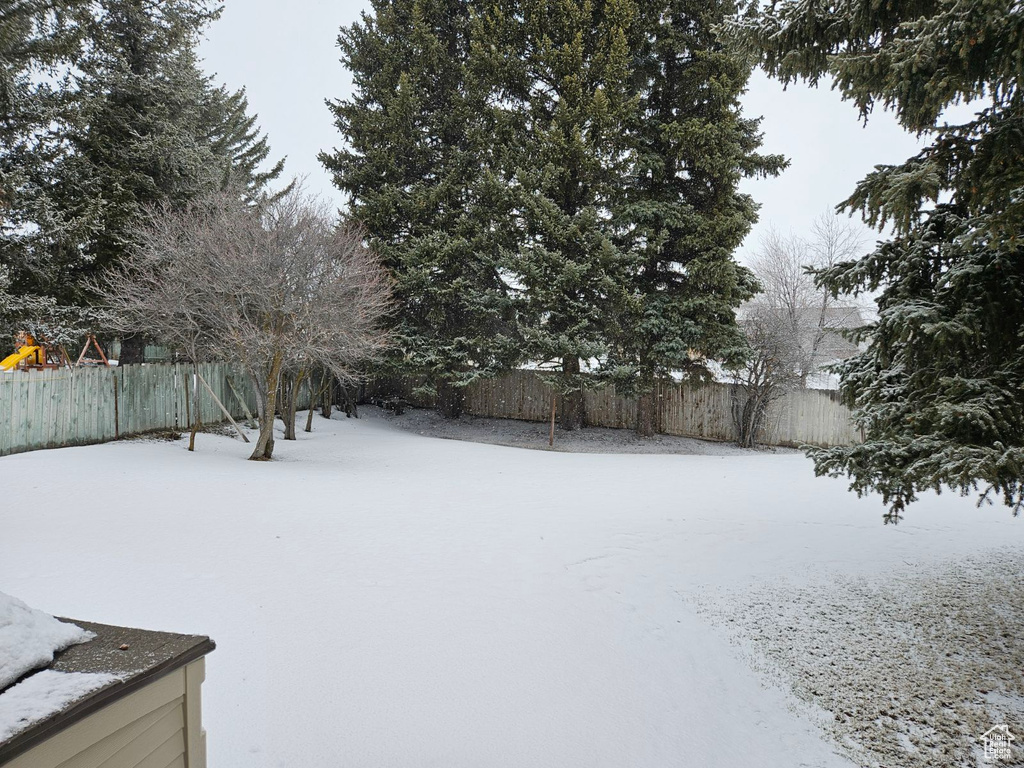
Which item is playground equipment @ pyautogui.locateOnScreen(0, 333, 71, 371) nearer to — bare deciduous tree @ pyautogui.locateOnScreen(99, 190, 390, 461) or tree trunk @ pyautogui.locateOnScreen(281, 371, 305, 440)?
bare deciduous tree @ pyautogui.locateOnScreen(99, 190, 390, 461)

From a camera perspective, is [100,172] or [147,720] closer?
[147,720]

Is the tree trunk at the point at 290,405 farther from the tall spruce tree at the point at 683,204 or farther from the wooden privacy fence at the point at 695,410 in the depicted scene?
the tall spruce tree at the point at 683,204

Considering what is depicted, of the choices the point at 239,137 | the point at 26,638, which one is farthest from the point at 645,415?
the point at 239,137

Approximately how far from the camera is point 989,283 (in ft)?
11.3

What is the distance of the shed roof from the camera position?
1.30m

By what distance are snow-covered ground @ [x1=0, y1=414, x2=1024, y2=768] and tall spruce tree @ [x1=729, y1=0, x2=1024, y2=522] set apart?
1.22 m

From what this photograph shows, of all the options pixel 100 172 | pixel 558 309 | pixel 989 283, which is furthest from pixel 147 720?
pixel 100 172

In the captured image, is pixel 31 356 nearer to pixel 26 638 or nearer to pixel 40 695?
pixel 26 638

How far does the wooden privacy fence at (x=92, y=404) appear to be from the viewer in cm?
864

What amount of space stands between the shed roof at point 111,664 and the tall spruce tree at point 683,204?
482 inches

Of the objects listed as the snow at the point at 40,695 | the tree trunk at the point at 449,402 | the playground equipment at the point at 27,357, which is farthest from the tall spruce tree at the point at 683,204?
the snow at the point at 40,695

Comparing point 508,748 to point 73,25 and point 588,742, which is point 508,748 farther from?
point 73,25

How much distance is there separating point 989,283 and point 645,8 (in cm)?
1383

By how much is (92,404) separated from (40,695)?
10457mm
